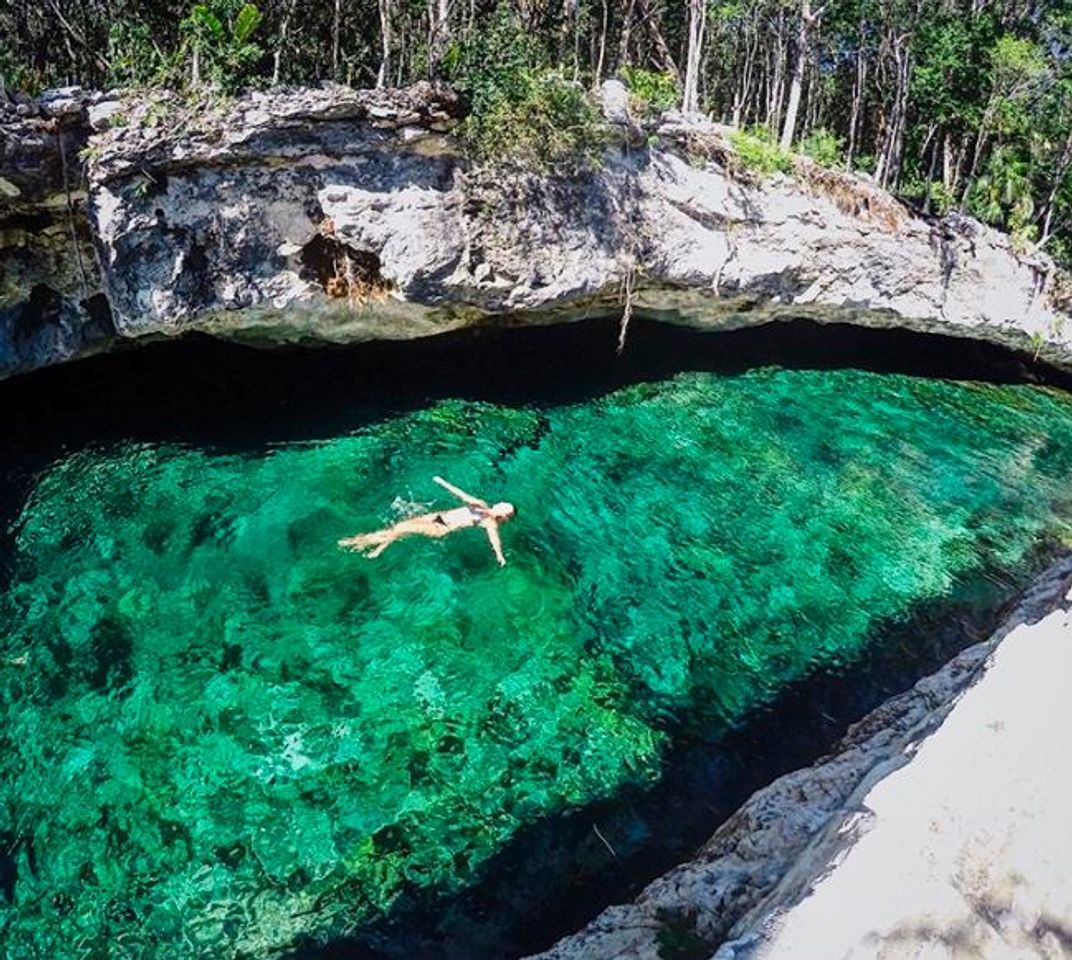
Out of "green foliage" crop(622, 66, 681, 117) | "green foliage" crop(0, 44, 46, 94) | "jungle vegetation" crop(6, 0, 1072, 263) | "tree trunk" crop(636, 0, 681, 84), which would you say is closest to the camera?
"jungle vegetation" crop(6, 0, 1072, 263)

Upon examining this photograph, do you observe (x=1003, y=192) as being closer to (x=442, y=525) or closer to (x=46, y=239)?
(x=442, y=525)

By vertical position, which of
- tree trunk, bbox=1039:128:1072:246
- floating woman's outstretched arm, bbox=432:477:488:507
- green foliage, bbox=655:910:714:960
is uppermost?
tree trunk, bbox=1039:128:1072:246

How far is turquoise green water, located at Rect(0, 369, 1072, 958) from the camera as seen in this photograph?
6.23m

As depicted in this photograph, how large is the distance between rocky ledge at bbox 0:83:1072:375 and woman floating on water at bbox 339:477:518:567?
3.21 metres

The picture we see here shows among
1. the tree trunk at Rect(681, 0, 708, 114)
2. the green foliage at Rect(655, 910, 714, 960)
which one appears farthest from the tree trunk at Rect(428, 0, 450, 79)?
the green foliage at Rect(655, 910, 714, 960)

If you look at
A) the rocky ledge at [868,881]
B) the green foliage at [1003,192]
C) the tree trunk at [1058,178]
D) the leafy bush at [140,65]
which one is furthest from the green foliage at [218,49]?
the tree trunk at [1058,178]

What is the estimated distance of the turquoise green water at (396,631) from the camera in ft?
20.5

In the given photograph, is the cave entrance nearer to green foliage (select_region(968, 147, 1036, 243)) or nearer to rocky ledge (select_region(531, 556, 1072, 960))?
rocky ledge (select_region(531, 556, 1072, 960))

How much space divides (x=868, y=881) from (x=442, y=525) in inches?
273

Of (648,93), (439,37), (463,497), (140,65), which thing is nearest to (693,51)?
(648,93)

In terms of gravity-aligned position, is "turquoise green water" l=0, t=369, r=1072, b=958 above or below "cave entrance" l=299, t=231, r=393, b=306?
below

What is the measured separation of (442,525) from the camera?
9.53m

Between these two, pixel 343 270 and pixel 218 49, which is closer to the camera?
pixel 218 49

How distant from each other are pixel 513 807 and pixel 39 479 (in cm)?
723
